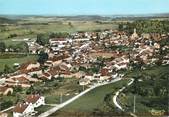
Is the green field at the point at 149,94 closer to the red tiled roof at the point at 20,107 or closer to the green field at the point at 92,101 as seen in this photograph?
the green field at the point at 92,101

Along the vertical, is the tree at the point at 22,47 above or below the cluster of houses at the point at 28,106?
below

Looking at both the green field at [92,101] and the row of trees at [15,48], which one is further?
the row of trees at [15,48]

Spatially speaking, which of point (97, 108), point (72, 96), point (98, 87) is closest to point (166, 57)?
point (98, 87)

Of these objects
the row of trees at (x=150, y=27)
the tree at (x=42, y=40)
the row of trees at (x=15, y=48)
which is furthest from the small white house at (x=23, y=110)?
the row of trees at (x=150, y=27)

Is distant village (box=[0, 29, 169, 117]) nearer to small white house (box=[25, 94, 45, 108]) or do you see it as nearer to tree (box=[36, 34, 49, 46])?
small white house (box=[25, 94, 45, 108])

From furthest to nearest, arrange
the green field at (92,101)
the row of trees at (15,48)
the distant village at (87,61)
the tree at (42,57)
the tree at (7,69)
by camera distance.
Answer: the row of trees at (15,48) < the tree at (42,57) < the tree at (7,69) < the distant village at (87,61) < the green field at (92,101)

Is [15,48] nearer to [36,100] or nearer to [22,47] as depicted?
[22,47]
